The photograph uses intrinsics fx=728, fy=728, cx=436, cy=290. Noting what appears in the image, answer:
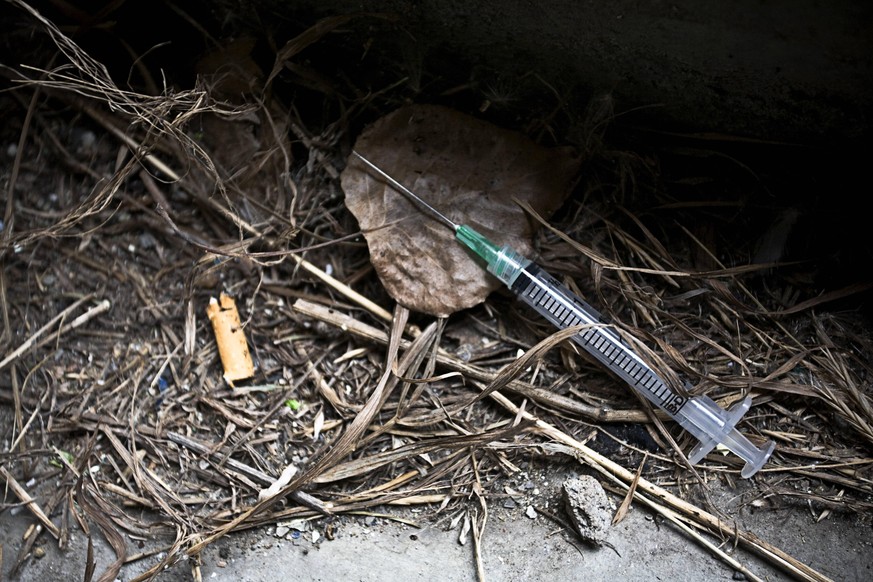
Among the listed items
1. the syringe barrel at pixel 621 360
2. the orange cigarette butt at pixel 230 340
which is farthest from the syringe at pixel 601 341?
the orange cigarette butt at pixel 230 340

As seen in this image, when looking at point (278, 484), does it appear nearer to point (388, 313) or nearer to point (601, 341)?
point (388, 313)

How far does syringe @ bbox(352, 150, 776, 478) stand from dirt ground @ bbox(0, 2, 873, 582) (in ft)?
0.12

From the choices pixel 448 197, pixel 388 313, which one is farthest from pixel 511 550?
pixel 448 197

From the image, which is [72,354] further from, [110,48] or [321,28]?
[321,28]

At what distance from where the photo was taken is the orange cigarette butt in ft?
4.66

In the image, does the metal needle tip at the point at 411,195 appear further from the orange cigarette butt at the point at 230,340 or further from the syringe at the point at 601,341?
the orange cigarette butt at the point at 230,340

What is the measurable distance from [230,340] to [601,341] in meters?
0.71

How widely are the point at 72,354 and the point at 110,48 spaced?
632 mm

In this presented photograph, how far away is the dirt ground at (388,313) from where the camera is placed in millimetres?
1232

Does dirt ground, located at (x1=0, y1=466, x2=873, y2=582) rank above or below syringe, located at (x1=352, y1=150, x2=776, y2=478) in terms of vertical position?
below

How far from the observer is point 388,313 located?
1398 millimetres

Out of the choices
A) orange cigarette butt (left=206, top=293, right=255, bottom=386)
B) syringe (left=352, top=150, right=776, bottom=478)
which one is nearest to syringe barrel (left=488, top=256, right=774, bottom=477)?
syringe (left=352, top=150, right=776, bottom=478)

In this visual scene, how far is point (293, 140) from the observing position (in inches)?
57.2

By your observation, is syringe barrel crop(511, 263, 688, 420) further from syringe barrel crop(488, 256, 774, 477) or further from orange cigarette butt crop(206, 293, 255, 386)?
orange cigarette butt crop(206, 293, 255, 386)
